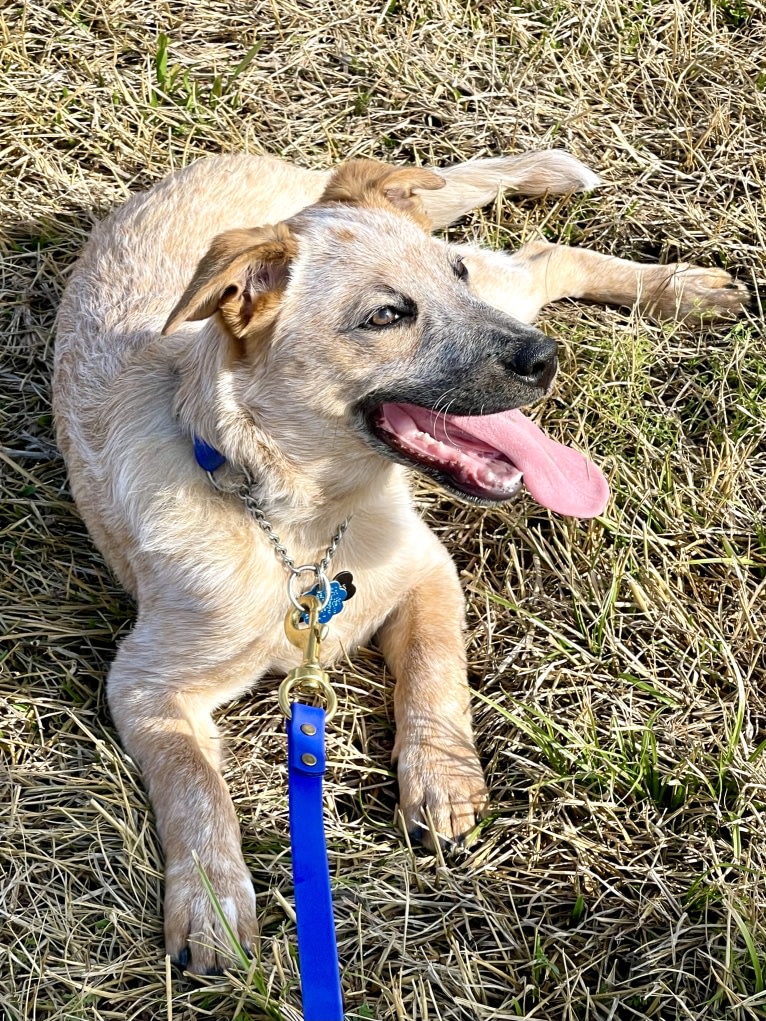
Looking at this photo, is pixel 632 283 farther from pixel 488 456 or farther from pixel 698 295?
pixel 488 456

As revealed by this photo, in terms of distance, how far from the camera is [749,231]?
4613 mm

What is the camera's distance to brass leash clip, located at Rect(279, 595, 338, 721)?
277 centimetres

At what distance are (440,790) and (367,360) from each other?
4.26ft

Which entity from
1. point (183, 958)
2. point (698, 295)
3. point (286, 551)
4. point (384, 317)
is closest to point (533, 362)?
point (384, 317)

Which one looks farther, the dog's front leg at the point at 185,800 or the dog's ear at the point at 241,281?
the dog's front leg at the point at 185,800

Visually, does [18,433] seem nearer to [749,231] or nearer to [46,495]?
[46,495]

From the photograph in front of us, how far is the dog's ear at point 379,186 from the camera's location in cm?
327

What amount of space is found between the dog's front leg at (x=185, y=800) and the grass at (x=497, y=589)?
0.31 ft

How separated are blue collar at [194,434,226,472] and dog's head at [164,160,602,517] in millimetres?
155

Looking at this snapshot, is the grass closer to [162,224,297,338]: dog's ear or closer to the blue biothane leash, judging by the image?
the blue biothane leash

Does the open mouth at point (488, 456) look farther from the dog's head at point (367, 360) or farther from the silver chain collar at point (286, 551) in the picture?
the silver chain collar at point (286, 551)

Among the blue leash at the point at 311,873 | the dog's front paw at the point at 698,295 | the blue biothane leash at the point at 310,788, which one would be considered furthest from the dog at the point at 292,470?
the dog's front paw at the point at 698,295

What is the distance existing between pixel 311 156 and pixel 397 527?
7.99ft

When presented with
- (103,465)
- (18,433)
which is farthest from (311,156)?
(103,465)
